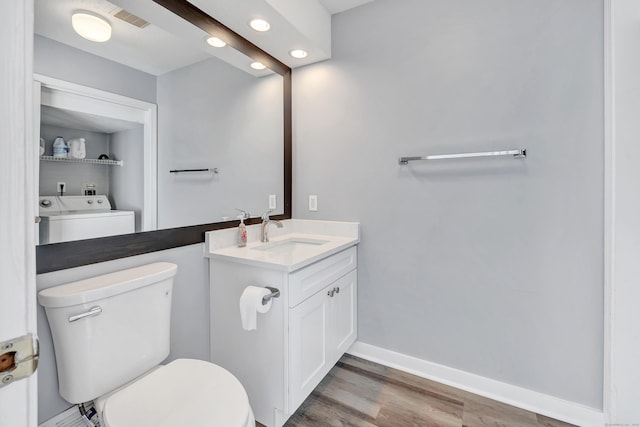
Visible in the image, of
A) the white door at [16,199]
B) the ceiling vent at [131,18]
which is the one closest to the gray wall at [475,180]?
the ceiling vent at [131,18]

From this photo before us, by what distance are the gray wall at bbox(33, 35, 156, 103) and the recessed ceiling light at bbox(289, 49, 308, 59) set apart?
38.4 inches

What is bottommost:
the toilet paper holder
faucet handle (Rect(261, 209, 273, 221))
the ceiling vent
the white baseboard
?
the white baseboard

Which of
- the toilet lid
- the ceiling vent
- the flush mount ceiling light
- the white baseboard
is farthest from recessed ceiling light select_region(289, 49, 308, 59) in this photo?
the white baseboard

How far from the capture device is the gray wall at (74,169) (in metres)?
1.04

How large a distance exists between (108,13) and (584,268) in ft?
8.00

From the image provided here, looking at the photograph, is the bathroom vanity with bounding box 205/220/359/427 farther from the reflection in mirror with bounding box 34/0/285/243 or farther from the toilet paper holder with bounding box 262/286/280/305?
the reflection in mirror with bounding box 34/0/285/243

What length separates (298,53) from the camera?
2.02 meters

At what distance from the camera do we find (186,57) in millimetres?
1546

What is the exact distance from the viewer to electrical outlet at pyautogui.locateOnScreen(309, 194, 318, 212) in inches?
86.5

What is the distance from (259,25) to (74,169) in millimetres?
1223

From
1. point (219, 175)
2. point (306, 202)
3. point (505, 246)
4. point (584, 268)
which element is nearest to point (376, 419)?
point (505, 246)

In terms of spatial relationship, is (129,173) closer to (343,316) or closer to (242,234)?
(242,234)

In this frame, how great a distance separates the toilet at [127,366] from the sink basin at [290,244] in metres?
0.74

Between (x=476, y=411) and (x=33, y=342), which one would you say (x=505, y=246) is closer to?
(x=476, y=411)
